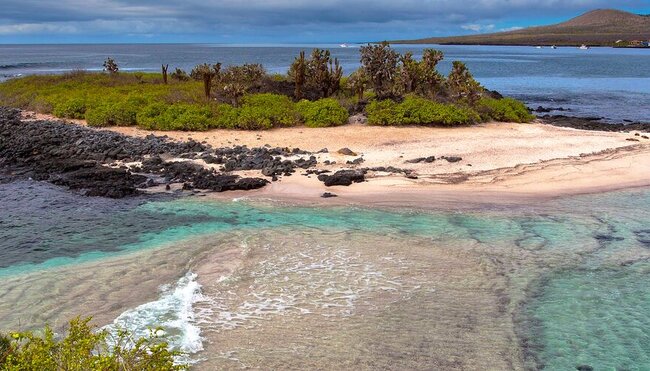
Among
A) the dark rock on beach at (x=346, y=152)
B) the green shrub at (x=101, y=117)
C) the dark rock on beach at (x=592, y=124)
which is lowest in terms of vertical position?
the dark rock on beach at (x=346, y=152)

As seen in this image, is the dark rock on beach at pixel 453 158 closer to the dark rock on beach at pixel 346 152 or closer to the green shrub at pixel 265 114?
the dark rock on beach at pixel 346 152

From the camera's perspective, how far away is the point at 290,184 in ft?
58.2

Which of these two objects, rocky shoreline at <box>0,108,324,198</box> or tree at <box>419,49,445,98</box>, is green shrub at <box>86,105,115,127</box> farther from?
tree at <box>419,49,445,98</box>

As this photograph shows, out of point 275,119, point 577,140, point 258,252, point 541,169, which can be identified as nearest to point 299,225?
point 258,252

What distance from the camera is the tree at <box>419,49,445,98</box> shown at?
1220 inches

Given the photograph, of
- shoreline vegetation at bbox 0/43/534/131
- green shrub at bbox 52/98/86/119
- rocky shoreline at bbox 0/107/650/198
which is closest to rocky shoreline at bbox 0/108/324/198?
rocky shoreline at bbox 0/107/650/198

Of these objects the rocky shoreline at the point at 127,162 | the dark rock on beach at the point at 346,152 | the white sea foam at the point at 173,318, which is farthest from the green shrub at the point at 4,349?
the dark rock on beach at the point at 346,152

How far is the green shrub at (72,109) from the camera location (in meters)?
30.9

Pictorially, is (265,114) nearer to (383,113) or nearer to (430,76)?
(383,113)

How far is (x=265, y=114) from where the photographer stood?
26.8 m

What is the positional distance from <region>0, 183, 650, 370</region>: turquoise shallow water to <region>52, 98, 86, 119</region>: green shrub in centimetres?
1376

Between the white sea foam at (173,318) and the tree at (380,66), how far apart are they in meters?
23.1

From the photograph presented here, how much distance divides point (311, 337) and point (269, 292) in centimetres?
181

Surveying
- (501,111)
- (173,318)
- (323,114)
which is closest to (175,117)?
(323,114)
